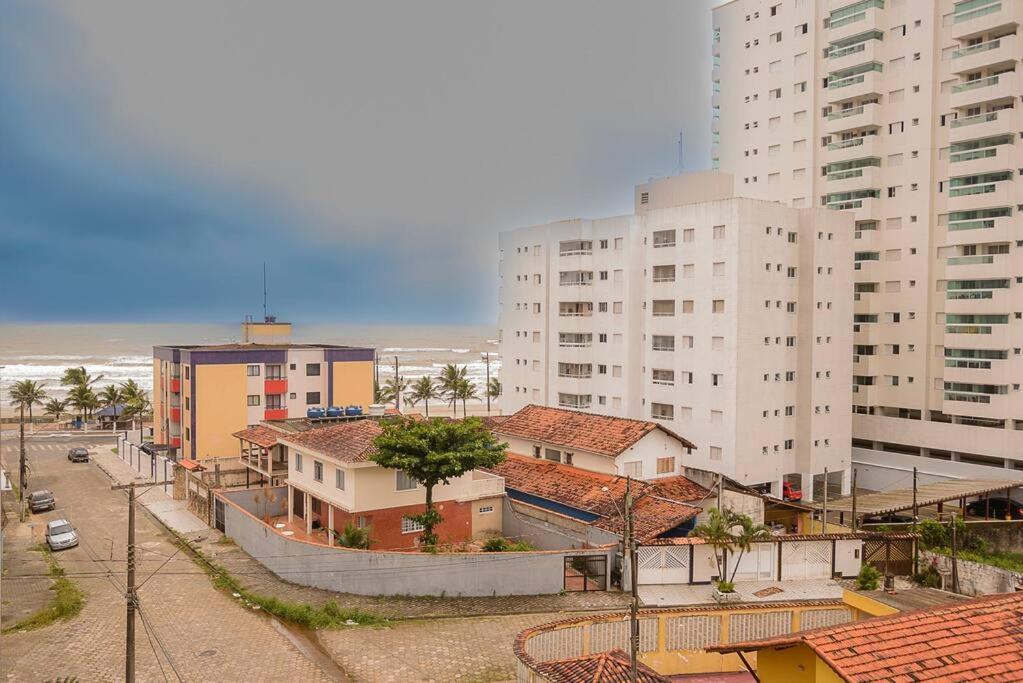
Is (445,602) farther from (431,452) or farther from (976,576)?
(976,576)

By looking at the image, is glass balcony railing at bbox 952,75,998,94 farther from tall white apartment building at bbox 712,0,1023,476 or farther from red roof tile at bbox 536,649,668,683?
red roof tile at bbox 536,649,668,683

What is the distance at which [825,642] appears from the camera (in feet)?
45.5

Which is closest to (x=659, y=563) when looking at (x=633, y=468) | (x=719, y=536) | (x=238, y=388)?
(x=719, y=536)

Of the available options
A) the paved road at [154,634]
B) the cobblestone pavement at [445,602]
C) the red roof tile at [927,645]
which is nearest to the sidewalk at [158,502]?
the paved road at [154,634]

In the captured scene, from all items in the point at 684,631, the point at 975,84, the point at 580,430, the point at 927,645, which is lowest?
the point at 684,631

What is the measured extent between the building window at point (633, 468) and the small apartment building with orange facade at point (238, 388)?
2072 cm

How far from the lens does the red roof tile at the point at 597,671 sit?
18.0 m

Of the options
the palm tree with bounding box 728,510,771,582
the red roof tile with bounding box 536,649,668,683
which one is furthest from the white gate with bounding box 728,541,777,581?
the red roof tile with bounding box 536,649,668,683

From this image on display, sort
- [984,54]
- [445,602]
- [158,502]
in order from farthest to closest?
[984,54] → [158,502] → [445,602]

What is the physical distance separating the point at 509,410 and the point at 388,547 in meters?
34.8

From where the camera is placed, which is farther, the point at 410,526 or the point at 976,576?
the point at 410,526

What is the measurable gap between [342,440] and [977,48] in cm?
4907

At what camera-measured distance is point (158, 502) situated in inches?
1876

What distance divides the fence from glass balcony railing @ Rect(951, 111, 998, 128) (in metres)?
42.0
